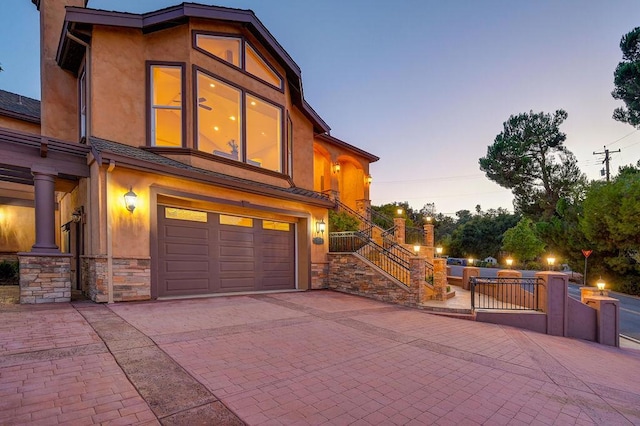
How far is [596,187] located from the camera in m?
19.9

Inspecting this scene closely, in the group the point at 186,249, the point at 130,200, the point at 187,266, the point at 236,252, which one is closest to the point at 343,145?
the point at 236,252

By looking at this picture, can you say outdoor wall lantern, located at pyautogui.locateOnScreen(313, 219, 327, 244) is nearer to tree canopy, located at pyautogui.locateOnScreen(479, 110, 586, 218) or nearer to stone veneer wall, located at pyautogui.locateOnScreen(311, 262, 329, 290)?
stone veneer wall, located at pyautogui.locateOnScreen(311, 262, 329, 290)

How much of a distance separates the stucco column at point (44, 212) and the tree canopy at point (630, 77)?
31832mm

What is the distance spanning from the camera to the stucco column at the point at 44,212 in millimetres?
6910

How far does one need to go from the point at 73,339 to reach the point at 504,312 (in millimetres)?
9571

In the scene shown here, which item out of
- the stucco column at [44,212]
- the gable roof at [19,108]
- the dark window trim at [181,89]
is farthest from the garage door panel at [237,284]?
the gable roof at [19,108]

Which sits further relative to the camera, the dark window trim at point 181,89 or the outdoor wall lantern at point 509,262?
the outdoor wall lantern at point 509,262

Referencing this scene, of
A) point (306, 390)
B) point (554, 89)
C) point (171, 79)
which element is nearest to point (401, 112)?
point (554, 89)

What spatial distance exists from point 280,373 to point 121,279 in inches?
207

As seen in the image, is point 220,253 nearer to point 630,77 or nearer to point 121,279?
point 121,279

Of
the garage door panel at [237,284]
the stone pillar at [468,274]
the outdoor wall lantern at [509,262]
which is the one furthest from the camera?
the outdoor wall lantern at [509,262]

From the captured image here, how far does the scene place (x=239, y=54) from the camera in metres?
10.5

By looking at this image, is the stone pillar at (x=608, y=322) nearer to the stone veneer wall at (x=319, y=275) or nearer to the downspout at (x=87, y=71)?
the stone veneer wall at (x=319, y=275)

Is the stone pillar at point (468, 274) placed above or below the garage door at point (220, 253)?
below
